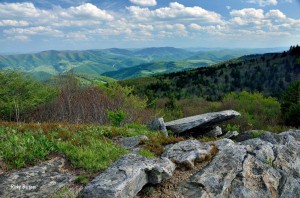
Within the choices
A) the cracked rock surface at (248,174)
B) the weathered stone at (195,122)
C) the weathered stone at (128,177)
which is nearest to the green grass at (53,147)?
the weathered stone at (128,177)

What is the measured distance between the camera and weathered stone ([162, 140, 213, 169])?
10.4 metres

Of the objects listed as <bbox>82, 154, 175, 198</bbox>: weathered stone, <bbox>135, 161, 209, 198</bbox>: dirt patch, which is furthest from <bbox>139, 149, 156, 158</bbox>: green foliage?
<bbox>135, 161, 209, 198</bbox>: dirt patch

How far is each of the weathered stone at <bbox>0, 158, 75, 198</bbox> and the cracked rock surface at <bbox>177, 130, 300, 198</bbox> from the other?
3601 millimetres

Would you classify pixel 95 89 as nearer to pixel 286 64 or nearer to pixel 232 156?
pixel 232 156

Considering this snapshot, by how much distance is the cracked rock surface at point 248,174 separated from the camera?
937 centimetres

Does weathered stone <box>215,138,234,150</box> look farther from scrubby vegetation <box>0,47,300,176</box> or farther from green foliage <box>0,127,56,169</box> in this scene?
green foliage <box>0,127,56,169</box>

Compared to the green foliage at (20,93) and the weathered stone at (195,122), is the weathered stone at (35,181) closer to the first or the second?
the weathered stone at (195,122)

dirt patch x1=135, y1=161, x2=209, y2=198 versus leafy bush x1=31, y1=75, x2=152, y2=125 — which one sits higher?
dirt patch x1=135, y1=161, x2=209, y2=198

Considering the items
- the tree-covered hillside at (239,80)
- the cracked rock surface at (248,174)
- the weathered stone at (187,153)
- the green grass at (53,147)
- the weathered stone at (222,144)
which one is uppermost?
the green grass at (53,147)

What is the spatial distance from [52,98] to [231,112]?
21.6 m

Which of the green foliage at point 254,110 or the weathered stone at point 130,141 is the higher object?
the weathered stone at point 130,141

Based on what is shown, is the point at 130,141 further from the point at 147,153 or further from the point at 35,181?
the point at 35,181

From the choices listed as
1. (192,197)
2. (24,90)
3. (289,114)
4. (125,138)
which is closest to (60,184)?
(192,197)

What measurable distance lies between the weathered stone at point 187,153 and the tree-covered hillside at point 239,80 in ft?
394
